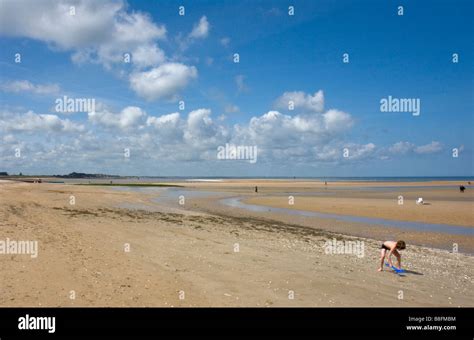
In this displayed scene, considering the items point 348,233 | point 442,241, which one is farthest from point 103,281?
point 442,241

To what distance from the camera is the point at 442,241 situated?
68.4ft

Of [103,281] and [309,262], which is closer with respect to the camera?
[103,281]

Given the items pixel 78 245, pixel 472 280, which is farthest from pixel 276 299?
pixel 78 245

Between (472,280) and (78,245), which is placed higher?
(78,245)

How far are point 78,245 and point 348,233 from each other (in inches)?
654

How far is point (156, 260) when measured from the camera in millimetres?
13375
